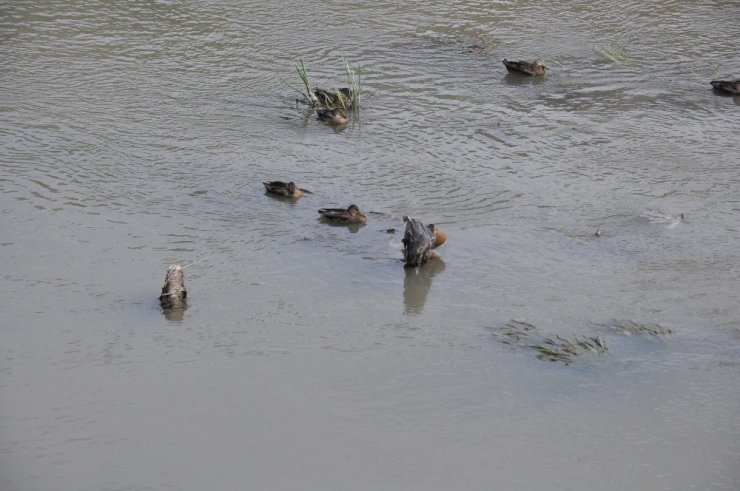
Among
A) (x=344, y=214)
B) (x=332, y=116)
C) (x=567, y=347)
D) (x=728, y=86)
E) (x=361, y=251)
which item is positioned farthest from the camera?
(x=728, y=86)

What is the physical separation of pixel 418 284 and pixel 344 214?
43.3 inches

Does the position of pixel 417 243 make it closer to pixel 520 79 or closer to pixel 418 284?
pixel 418 284

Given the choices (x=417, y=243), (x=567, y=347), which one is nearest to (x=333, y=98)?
(x=417, y=243)

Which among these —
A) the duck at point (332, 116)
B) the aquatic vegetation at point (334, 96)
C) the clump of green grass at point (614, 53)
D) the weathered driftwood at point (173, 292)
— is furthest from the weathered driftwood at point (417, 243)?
the clump of green grass at point (614, 53)

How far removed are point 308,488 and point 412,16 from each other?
396 inches

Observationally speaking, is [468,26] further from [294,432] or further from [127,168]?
[294,432]

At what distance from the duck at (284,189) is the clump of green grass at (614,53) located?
5440mm

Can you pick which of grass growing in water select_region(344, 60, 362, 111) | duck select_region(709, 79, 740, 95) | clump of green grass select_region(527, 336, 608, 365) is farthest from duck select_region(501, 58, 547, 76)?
clump of green grass select_region(527, 336, 608, 365)

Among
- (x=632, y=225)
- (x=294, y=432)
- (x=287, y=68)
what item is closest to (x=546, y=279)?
(x=632, y=225)

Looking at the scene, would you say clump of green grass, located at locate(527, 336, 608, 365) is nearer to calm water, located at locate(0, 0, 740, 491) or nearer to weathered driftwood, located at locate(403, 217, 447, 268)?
calm water, located at locate(0, 0, 740, 491)

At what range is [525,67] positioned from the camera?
12.4 meters

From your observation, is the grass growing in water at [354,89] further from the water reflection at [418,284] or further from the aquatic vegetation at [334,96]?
the water reflection at [418,284]

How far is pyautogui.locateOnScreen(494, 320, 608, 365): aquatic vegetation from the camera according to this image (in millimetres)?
6922

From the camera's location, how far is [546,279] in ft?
26.6
